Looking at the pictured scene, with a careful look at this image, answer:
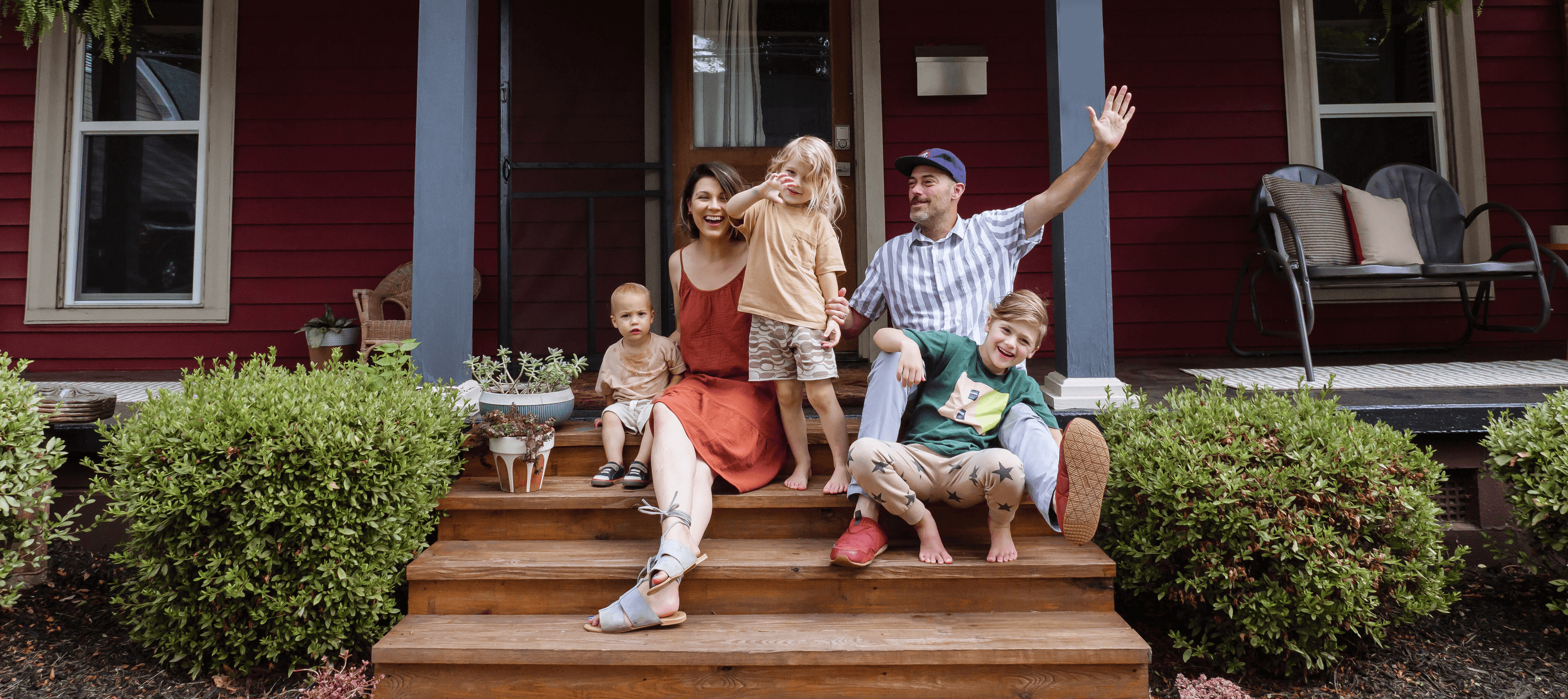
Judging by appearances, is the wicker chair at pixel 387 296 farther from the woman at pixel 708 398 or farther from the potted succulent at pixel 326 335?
the woman at pixel 708 398

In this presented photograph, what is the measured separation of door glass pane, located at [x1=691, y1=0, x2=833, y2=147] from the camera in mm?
4355

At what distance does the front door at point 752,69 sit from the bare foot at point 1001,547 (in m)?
2.42

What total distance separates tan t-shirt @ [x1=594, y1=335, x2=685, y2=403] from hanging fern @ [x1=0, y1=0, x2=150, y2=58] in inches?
108

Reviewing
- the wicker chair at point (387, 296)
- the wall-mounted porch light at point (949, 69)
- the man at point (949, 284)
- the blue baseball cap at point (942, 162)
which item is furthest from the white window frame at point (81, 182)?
the blue baseball cap at point (942, 162)

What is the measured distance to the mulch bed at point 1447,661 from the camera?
6.69ft

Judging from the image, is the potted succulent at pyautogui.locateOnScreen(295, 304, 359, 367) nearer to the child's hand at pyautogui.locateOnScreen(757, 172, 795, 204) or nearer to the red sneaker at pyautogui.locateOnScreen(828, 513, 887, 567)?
the child's hand at pyautogui.locateOnScreen(757, 172, 795, 204)

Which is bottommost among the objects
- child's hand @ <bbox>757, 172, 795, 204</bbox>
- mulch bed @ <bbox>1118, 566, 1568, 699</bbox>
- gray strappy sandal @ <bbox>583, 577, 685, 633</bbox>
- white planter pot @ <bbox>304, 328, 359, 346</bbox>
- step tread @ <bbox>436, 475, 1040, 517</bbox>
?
mulch bed @ <bbox>1118, 566, 1568, 699</bbox>

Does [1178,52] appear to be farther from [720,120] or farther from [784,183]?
[784,183]

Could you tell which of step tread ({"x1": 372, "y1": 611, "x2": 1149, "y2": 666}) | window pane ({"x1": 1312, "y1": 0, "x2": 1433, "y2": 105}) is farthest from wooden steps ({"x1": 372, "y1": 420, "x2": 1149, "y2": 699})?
window pane ({"x1": 1312, "y1": 0, "x2": 1433, "y2": 105})

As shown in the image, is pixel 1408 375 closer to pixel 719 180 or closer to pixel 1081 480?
pixel 1081 480

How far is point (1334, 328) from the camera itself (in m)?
4.39

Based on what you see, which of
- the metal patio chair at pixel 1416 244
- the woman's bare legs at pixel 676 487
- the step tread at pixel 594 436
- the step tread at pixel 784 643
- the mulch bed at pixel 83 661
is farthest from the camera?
the metal patio chair at pixel 1416 244

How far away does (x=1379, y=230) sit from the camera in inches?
152

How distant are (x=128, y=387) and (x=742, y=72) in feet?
10.8
